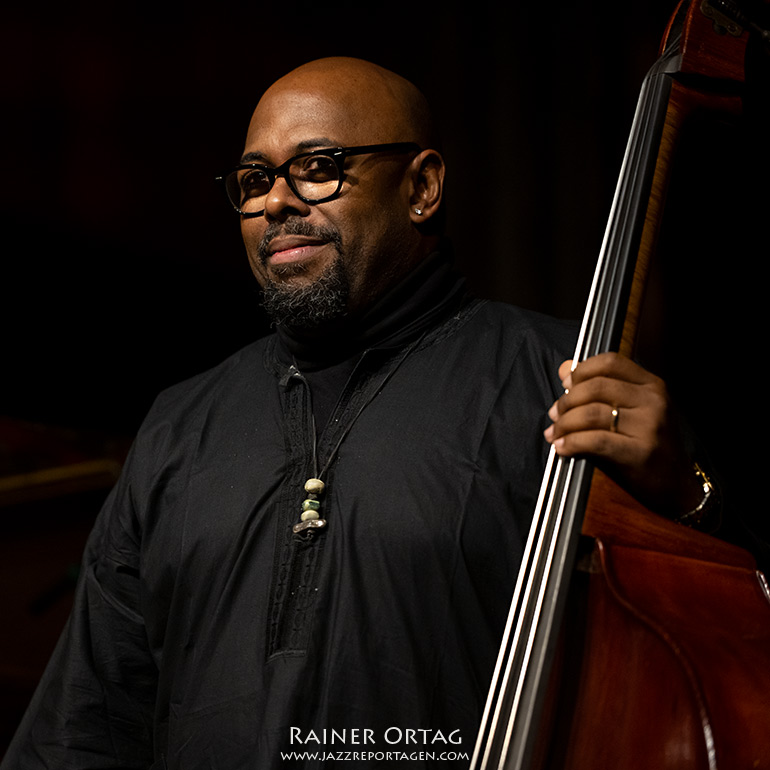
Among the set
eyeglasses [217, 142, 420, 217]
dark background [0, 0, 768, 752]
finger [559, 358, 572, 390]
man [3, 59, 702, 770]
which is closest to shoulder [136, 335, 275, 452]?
man [3, 59, 702, 770]

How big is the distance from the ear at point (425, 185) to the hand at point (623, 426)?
0.50 m

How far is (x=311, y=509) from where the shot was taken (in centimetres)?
117

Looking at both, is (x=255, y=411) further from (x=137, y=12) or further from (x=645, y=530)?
(x=137, y=12)

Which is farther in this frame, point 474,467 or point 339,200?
point 339,200

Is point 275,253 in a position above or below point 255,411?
above

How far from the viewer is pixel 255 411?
1344 millimetres

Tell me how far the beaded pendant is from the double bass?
287 mm

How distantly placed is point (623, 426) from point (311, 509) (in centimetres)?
42

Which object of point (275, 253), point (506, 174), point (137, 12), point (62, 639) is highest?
point (137, 12)

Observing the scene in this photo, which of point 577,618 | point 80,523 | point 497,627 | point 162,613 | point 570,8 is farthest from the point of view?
point 80,523

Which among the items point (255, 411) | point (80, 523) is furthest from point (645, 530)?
point (80, 523)

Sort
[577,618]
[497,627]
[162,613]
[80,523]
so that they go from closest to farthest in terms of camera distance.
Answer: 1. [577,618]
2. [497,627]
3. [162,613]
4. [80,523]

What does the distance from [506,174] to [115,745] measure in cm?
161

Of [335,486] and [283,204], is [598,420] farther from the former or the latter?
[283,204]
